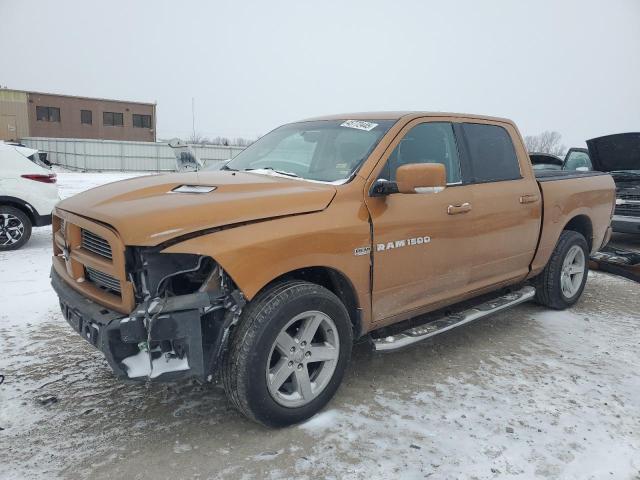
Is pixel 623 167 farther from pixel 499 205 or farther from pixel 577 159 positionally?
pixel 499 205

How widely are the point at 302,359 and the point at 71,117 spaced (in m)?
49.8

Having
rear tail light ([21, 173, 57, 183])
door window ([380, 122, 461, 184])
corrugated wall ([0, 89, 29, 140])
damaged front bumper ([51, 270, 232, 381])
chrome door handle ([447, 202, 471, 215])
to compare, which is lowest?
damaged front bumper ([51, 270, 232, 381])

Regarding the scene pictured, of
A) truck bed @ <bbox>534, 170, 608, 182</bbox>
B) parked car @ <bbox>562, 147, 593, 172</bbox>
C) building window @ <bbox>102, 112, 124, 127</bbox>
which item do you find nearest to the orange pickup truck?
truck bed @ <bbox>534, 170, 608, 182</bbox>

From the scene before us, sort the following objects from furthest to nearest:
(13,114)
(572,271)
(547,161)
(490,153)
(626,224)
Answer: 1. (13,114)
2. (547,161)
3. (626,224)
4. (572,271)
5. (490,153)

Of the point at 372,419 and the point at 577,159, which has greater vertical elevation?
the point at 577,159

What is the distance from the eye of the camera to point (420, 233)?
3.35m

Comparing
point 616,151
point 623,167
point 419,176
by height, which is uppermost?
point 616,151

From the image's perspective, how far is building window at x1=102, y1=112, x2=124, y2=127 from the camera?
46781mm

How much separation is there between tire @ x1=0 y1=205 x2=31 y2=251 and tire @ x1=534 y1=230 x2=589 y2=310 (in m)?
7.12

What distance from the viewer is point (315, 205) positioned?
291cm

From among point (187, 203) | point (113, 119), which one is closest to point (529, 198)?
point (187, 203)

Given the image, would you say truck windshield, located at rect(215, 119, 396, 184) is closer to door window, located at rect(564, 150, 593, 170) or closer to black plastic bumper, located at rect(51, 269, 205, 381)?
black plastic bumper, located at rect(51, 269, 205, 381)

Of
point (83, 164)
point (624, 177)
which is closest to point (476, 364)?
point (624, 177)

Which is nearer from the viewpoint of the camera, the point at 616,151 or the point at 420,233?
the point at 420,233
